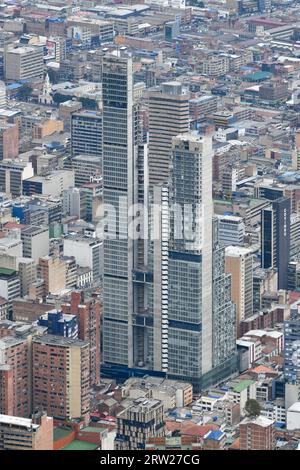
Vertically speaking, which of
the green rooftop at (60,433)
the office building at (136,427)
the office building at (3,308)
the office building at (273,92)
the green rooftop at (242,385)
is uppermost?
the office building at (136,427)

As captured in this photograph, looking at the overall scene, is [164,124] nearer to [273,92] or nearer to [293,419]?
[293,419]

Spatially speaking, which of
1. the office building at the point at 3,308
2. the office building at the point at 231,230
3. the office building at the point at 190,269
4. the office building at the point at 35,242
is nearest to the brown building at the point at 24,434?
the office building at the point at 190,269

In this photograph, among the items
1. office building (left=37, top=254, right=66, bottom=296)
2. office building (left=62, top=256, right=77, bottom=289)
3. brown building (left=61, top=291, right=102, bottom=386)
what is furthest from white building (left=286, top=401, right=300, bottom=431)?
office building (left=62, top=256, right=77, bottom=289)

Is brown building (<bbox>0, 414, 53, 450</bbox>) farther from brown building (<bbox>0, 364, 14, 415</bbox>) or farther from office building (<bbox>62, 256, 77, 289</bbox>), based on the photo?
office building (<bbox>62, 256, 77, 289</bbox>)

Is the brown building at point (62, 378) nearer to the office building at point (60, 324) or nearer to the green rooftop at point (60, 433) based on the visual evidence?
the green rooftop at point (60, 433)

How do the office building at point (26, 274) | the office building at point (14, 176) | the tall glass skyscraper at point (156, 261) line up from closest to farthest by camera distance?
the tall glass skyscraper at point (156, 261), the office building at point (26, 274), the office building at point (14, 176)

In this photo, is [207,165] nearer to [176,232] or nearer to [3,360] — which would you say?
[176,232]
